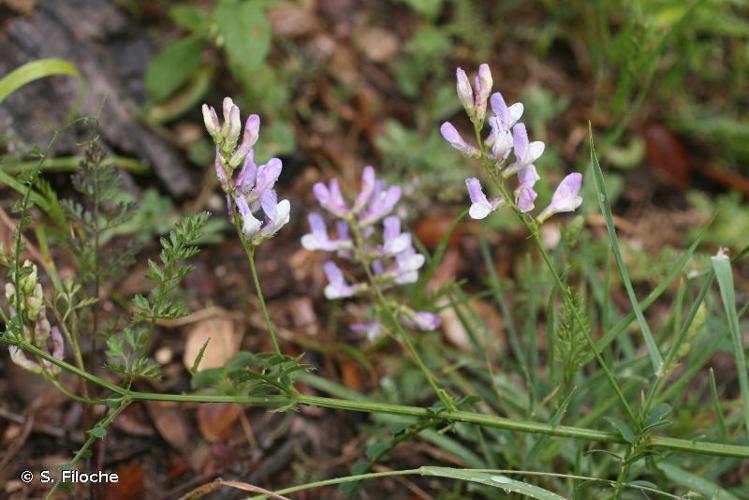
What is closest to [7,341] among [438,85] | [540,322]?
[540,322]

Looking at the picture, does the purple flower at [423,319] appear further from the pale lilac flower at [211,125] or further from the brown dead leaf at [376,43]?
the brown dead leaf at [376,43]

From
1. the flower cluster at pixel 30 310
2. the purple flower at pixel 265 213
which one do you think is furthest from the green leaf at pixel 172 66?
the purple flower at pixel 265 213

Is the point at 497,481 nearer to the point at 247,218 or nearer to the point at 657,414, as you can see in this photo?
the point at 657,414

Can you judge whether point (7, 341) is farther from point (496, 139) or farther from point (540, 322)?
point (540, 322)

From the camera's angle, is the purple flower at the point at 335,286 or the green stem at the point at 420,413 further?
the purple flower at the point at 335,286

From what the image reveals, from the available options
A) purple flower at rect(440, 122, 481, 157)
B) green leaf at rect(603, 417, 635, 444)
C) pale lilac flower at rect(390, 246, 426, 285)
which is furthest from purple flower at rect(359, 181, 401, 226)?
green leaf at rect(603, 417, 635, 444)

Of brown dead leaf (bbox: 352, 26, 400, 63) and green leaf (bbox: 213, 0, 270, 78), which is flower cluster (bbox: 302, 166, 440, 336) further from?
brown dead leaf (bbox: 352, 26, 400, 63)
